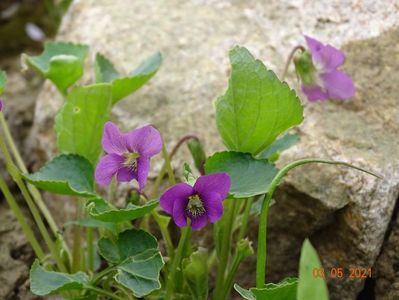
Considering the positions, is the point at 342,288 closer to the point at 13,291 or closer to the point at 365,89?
the point at 365,89

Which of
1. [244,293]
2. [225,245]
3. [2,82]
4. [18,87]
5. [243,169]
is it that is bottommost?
Result: [18,87]

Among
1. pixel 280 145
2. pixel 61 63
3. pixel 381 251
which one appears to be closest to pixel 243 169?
pixel 280 145

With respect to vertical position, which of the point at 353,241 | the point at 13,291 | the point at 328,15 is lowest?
the point at 13,291

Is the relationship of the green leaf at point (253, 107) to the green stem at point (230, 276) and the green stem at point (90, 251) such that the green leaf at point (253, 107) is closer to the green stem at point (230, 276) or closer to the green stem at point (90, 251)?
the green stem at point (230, 276)

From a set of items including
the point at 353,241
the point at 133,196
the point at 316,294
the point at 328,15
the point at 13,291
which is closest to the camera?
the point at 316,294

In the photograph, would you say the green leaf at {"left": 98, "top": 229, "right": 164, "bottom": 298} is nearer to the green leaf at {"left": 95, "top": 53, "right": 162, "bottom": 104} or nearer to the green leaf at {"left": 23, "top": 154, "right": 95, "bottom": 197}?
the green leaf at {"left": 23, "top": 154, "right": 95, "bottom": 197}

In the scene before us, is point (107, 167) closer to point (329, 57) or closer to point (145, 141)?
point (145, 141)

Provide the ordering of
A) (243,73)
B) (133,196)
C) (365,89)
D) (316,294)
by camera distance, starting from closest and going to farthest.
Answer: (316,294) < (243,73) < (133,196) < (365,89)

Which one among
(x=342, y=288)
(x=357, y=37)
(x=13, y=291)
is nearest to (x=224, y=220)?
(x=342, y=288)
